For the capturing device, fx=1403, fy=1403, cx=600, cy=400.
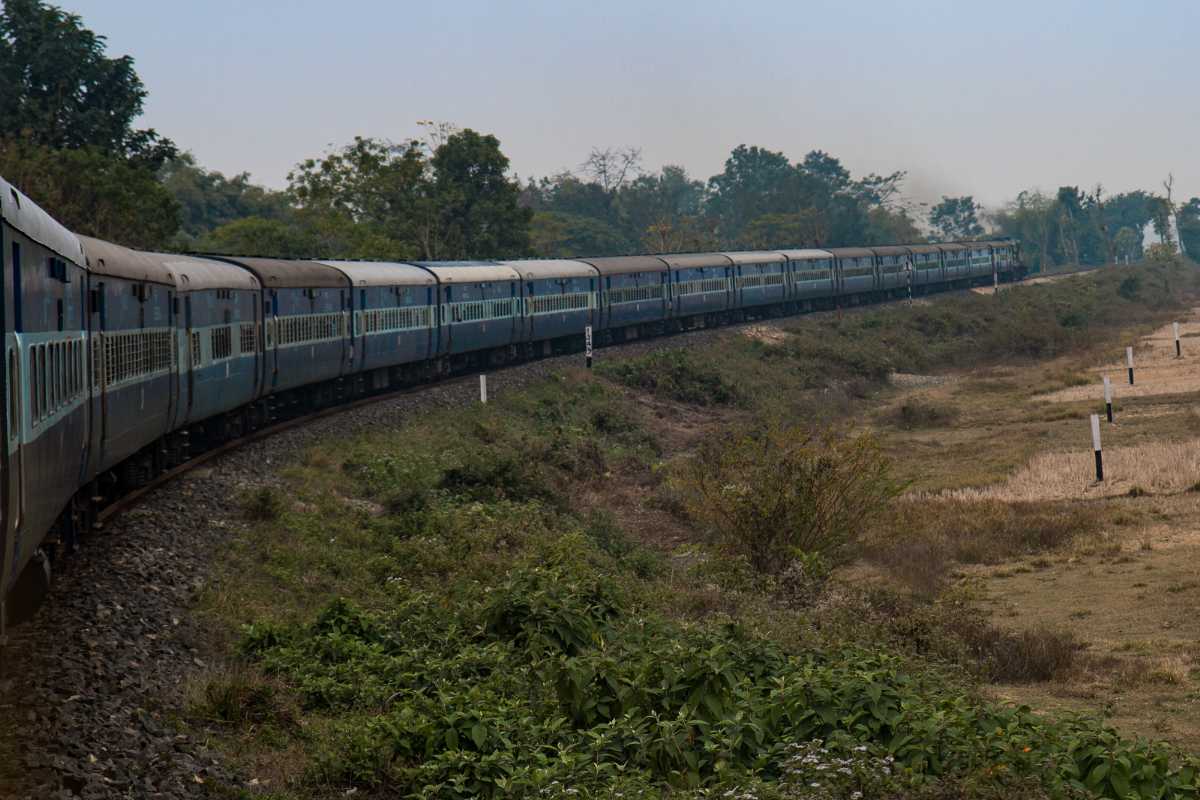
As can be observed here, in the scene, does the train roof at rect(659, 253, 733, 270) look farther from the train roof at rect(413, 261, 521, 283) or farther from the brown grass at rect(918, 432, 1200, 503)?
the brown grass at rect(918, 432, 1200, 503)

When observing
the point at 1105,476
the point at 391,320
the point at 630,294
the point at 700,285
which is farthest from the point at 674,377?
the point at 1105,476

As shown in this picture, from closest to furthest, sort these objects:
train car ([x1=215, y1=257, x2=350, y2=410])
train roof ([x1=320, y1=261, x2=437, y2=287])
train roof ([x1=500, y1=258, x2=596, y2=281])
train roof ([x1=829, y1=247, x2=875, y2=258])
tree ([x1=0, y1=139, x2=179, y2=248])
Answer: train car ([x1=215, y1=257, x2=350, y2=410]) < train roof ([x1=320, y1=261, x2=437, y2=287]) < train roof ([x1=500, y1=258, x2=596, y2=281]) < tree ([x1=0, y1=139, x2=179, y2=248]) < train roof ([x1=829, y1=247, x2=875, y2=258])

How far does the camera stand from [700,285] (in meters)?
57.7

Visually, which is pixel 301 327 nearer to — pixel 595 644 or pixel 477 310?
pixel 477 310

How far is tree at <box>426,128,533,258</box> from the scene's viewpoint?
78.9m

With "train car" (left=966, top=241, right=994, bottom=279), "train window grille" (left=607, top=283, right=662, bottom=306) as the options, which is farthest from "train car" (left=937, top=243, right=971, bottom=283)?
"train window grille" (left=607, top=283, right=662, bottom=306)

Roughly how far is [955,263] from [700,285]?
4041 cm

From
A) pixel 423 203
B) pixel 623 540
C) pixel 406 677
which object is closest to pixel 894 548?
pixel 623 540

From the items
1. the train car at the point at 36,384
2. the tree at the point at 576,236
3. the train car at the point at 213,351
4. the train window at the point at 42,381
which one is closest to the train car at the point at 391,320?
the train car at the point at 213,351

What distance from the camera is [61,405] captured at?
1133cm

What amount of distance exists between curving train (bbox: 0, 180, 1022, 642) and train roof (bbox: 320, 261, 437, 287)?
0.07m

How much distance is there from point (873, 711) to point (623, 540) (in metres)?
11.3

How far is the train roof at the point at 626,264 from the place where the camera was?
4888cm

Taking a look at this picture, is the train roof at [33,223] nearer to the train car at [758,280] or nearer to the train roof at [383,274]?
the train roof at [383,274]
